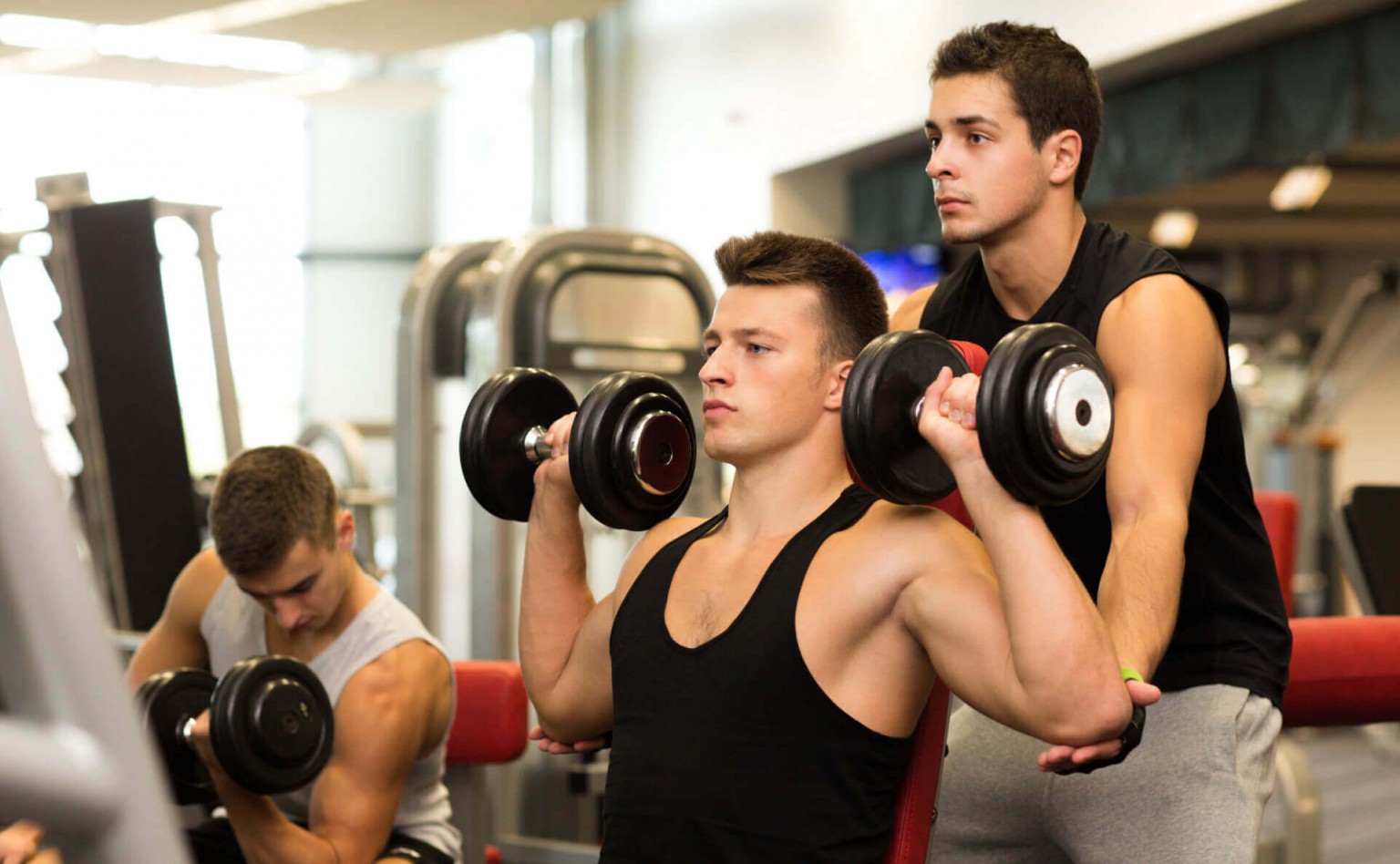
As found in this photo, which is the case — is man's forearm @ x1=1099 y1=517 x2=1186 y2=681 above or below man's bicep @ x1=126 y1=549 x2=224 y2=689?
above

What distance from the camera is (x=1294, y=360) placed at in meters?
7.53

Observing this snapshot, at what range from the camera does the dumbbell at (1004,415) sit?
1.16m

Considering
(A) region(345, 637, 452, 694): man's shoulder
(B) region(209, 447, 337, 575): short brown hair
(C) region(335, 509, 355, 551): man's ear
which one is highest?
(B) region(209, 447, 337, 575): short brown hair

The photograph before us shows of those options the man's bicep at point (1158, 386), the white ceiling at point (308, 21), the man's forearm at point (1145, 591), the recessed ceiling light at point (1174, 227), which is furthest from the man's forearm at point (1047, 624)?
the recessed ceiling light at point (1174, 227)

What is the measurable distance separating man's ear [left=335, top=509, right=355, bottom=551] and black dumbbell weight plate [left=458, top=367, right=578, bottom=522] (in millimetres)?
530

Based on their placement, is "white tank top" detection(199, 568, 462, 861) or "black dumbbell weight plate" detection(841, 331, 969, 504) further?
"white tank top" detection(199, 568, 462, 861)

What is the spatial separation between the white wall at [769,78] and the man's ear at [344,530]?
3.26m

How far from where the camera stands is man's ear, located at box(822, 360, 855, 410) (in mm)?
1493

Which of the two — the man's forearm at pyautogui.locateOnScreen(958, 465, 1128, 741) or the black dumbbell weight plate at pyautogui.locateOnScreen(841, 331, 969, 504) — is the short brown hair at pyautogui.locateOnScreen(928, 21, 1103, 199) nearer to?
the black dumbbell weight plate at pyautogui.locateOnScreen(841, 331, 969, 504)

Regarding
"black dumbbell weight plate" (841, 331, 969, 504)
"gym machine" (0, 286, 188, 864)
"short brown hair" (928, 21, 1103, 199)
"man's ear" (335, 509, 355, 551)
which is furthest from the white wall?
"gym machine" (0, 286, 188, 864)

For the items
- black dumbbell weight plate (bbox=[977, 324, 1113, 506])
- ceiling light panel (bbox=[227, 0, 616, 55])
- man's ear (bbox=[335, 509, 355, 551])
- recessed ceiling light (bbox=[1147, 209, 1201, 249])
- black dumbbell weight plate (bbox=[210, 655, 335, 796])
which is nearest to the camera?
black dumbbell weight plate (bbox=[977, 324, 1113, 506])

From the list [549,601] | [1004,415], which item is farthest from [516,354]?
[1004,415]

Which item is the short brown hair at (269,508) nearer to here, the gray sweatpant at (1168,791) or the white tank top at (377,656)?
the white tank top at (377,656)

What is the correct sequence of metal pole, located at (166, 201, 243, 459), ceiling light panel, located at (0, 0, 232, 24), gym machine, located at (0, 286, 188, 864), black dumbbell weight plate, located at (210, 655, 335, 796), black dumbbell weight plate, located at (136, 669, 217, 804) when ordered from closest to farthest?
gym machine, located at (0, 286, 188, 864) < black dumbbell weight plate, located at (210, 655, 335, 796) < black dumbbell weight plate, located at (136, 669, 217, 804) < metal pole, located at (166, 201, 243, 459) < ceiling light panel, located at (0, 0, 232, 24)
